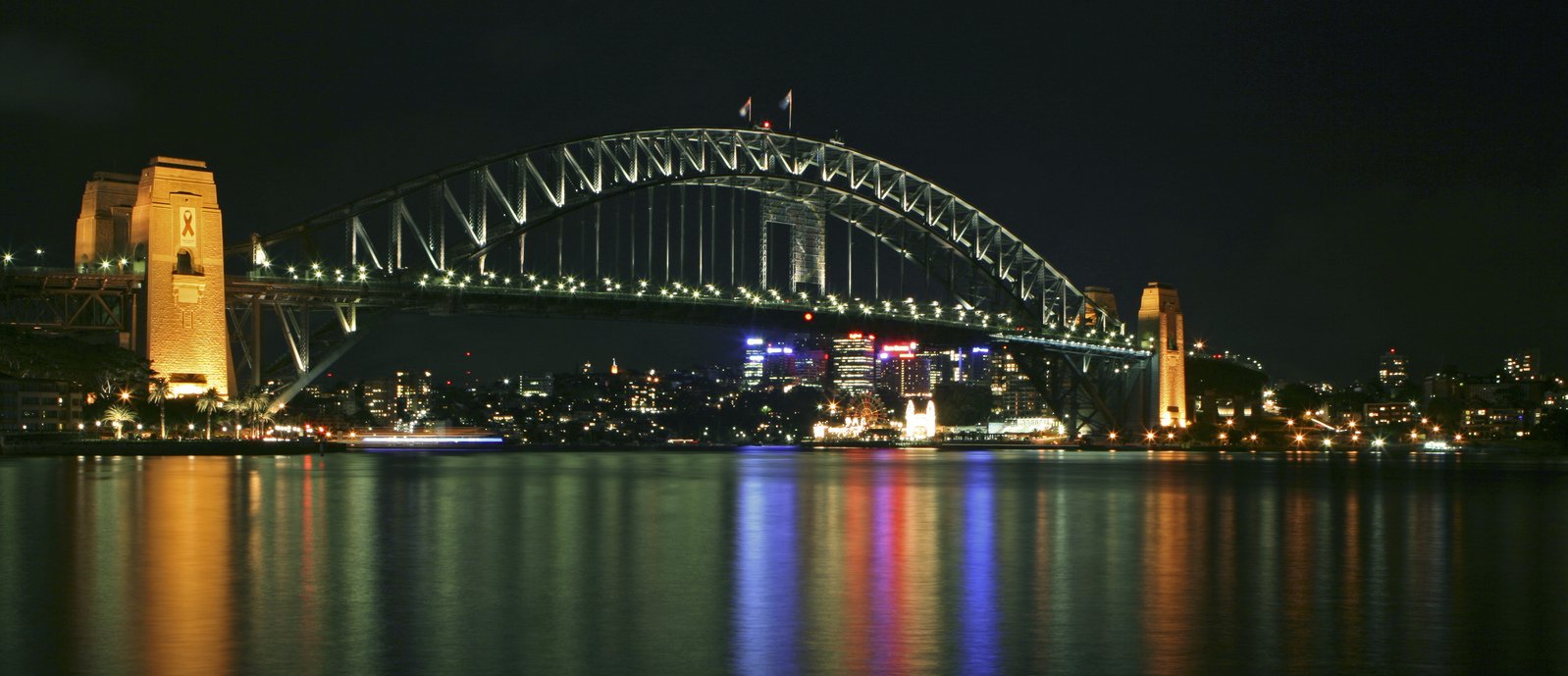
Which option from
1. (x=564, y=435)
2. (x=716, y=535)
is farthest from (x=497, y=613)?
(x=564, y=435)

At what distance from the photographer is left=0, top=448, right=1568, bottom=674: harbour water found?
1184 centimetres

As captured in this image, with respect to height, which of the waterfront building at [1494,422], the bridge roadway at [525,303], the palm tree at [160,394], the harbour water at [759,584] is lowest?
the waterfront building at [1494,422]

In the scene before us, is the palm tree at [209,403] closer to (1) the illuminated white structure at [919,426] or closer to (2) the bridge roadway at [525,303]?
(2) the bridge roadway at [525,303]

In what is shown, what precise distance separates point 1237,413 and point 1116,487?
8946cm

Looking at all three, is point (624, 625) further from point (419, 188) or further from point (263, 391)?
point (419, 188)

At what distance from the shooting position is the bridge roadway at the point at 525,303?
56.3m

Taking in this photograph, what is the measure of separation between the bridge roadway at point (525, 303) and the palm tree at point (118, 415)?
3452 mm

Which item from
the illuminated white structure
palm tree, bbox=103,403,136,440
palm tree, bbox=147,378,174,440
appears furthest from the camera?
the illuminated white structure

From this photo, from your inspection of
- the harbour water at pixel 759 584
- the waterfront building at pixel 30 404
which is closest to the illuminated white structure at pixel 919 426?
the waterfront building at pixel 30 404

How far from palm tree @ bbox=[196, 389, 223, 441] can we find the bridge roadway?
12.8 feet

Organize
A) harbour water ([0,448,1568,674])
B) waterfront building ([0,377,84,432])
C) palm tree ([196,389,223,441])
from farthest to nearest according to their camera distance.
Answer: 1. waterfront building ([0,377,84,432])
2. palm tree ([196,389,223,441])
3. harbour water ([0,448,1568,674])

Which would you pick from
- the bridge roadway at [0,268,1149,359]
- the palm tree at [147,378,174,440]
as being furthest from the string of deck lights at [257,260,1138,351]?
the palm tree at [147,378,174,440]

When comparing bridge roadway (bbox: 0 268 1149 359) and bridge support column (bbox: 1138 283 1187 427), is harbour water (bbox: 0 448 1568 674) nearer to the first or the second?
bridge roadway (bbox: 0 268 1149 359)

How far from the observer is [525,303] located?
231 feet
